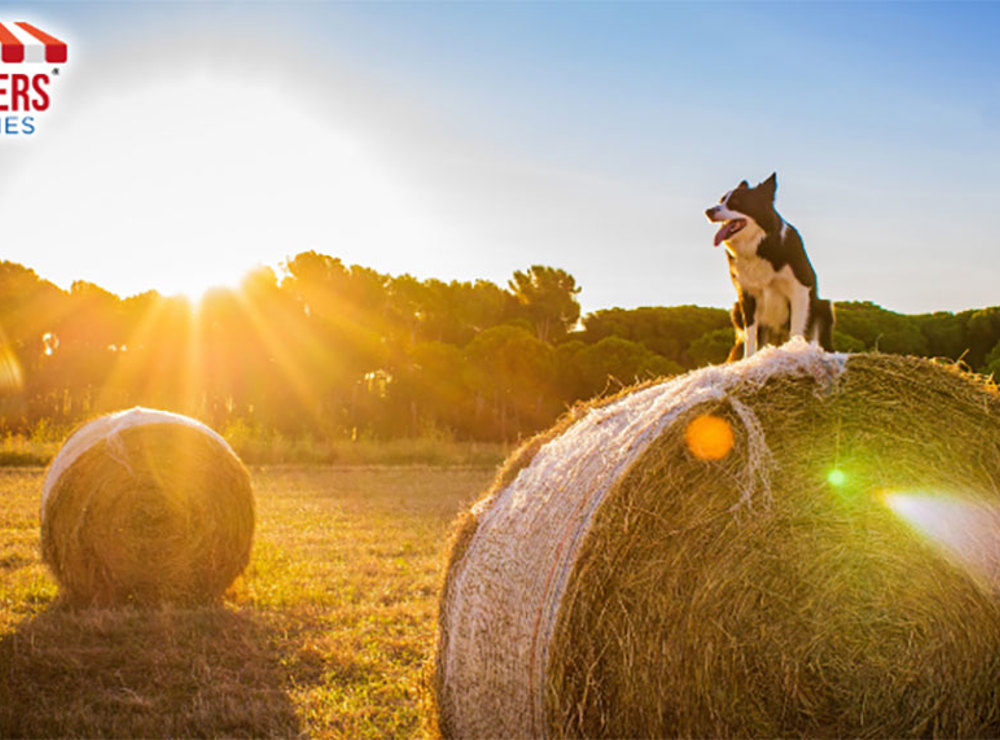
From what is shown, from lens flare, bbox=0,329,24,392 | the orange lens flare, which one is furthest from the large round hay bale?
lens flare, bbox=0,329,24,392

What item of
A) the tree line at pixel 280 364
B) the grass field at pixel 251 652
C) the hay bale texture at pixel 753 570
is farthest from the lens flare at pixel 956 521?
the tree line at pixel 280 364

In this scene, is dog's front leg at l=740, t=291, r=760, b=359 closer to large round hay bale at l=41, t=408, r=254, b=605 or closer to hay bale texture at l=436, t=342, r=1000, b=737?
hay bale texture at l=436, t=342, r=1000, b=737

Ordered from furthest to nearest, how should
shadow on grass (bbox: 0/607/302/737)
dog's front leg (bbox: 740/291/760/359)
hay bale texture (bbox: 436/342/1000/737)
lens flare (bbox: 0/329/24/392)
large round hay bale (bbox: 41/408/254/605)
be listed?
1. lens flare (bbox: 0/329/24/392)
2. large round hay bale (bbox: 41/408/254/605)
3. dog's front leg (bbox: 740/291/760/359)
4. shadow on grass (bbox: 0/607/302/737)
5. hay bale texture (bbox: 436/342/1000/737)

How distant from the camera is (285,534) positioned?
9.60 meters

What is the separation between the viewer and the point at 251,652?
16.7ft

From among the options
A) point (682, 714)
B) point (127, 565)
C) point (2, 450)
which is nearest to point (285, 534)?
point (127, 565)

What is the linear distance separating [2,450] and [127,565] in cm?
1289

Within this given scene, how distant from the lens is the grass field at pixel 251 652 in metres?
4.07

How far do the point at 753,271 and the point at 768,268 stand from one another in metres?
0.10

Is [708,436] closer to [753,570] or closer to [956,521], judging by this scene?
[753,570]

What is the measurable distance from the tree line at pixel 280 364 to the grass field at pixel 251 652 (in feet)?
61.3

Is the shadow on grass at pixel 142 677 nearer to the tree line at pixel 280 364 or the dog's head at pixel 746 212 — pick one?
the dog's head at pixel 746 212

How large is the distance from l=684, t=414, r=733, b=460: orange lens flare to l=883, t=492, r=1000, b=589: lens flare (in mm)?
771

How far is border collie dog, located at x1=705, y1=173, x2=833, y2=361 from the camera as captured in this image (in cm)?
552
